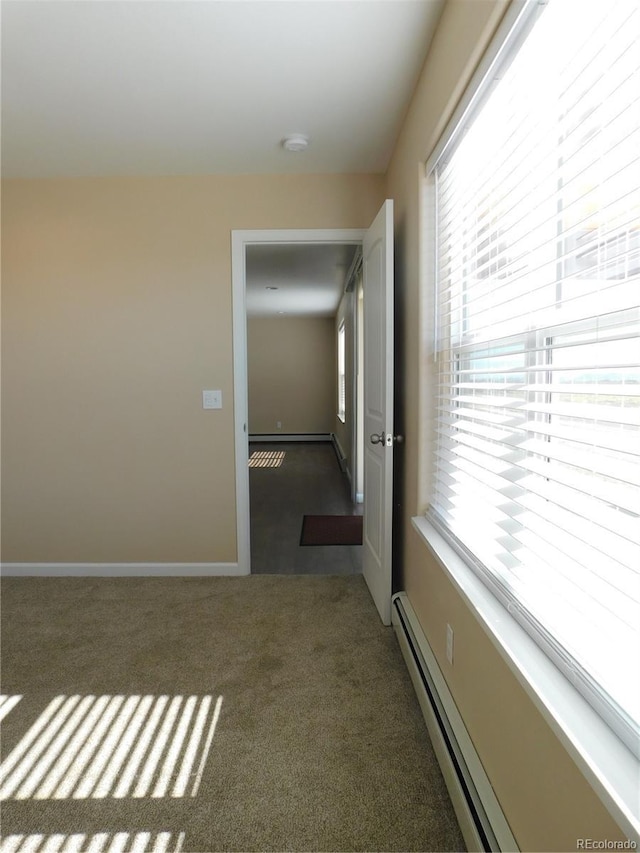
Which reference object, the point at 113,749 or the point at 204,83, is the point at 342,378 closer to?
the point at 204,83

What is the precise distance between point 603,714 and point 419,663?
1.19 metres

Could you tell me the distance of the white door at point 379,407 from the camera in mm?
2611

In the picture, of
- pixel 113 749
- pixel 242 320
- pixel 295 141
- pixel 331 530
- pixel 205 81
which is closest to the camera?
pixel 113 749

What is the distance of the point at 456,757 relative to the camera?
1544 mm

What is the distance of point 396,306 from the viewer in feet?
9.59

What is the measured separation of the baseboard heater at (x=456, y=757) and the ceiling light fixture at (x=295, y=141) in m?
2.44

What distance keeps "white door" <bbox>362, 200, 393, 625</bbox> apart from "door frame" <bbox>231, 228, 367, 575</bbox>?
318 millimetres

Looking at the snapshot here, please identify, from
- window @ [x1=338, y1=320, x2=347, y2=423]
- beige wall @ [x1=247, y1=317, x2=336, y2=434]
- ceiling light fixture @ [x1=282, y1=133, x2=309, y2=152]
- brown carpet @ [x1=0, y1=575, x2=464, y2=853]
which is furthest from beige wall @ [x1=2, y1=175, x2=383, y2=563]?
beige wall @ [x1=247, y1=317, x2=336, y2=434]

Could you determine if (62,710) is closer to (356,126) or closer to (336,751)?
(336,751)

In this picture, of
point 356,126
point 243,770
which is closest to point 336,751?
point 243,770

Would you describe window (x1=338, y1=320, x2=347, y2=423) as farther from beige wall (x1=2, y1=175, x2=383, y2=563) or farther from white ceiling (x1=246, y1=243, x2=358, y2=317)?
beige wall (x1=2, y1=175, x2=383, y2=563)

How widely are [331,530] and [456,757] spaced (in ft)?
9.85

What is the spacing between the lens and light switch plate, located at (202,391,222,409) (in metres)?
3.42

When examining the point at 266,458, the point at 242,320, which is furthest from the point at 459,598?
the point at 266,458
